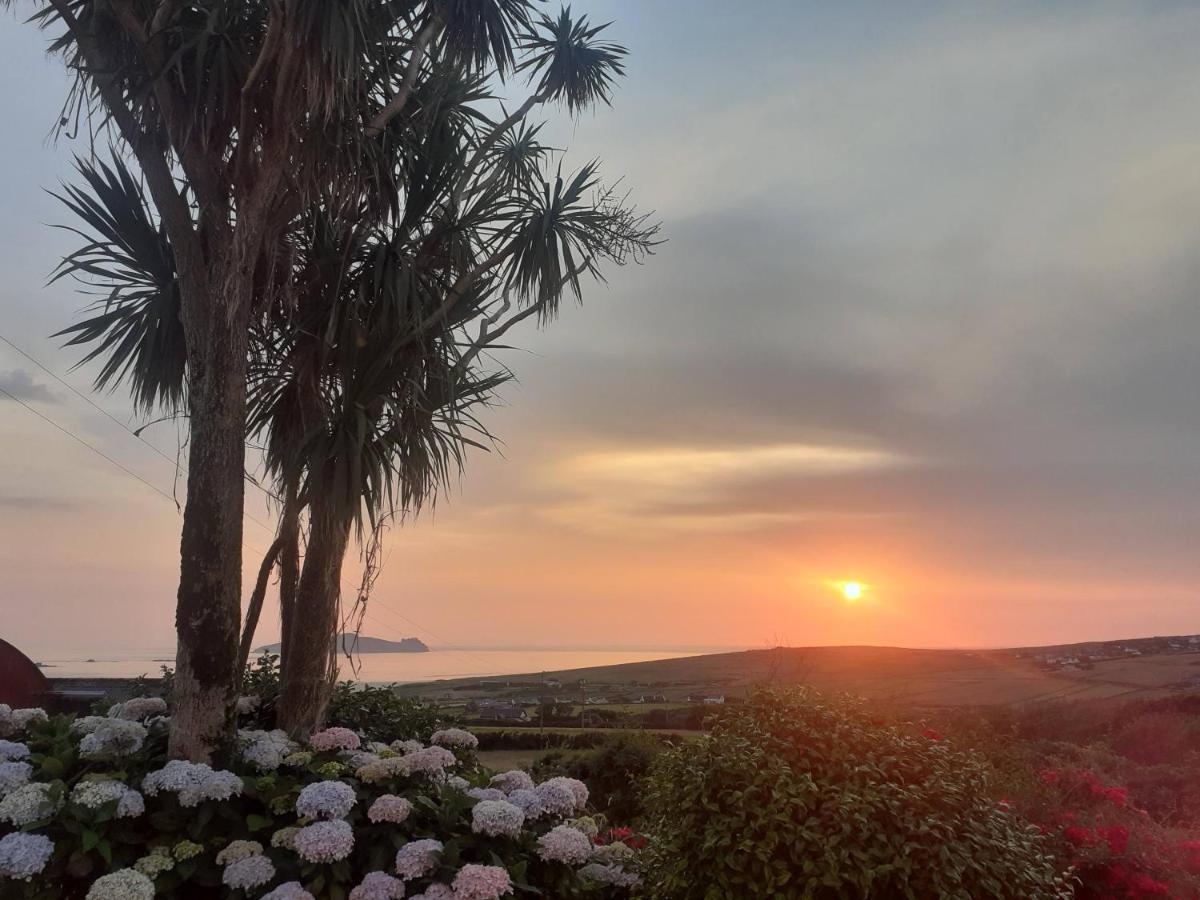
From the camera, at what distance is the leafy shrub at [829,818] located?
3793mm

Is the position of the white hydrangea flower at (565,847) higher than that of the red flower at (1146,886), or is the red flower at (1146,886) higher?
the white hydrangea flower at (565,847)

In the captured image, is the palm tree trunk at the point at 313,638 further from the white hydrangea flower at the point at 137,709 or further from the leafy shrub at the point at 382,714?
the white hydrangea flower at the point at 137,709

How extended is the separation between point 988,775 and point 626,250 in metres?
7.23

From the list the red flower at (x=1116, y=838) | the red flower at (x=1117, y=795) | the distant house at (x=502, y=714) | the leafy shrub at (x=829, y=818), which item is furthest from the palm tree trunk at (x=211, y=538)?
the distant house at (x=502, y=714)

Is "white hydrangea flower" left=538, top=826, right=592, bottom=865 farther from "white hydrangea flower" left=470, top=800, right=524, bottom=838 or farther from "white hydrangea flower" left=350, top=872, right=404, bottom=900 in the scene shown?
"white hydrangea flower" left=350, top=872, right=404, bottom=900

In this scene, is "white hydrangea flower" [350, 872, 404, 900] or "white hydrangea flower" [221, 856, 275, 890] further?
"white hydrangea flower" [221, 856, 275, 890]

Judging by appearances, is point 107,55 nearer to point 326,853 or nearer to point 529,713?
point 326,853

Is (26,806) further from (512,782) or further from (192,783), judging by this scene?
(512,782)

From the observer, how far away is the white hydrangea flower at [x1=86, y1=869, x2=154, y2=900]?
4246 millimetres

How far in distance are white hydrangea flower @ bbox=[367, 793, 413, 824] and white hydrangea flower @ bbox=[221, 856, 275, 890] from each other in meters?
0.55

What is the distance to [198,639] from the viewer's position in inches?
230

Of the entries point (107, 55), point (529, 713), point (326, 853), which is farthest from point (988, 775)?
point (529, 713)

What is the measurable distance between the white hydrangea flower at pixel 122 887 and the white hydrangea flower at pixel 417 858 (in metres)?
1.23

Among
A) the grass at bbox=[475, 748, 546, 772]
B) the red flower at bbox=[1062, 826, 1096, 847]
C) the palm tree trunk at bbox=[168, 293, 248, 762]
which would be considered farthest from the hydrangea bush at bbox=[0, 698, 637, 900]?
the grass at bbox=[475, 748, 546, 772]
